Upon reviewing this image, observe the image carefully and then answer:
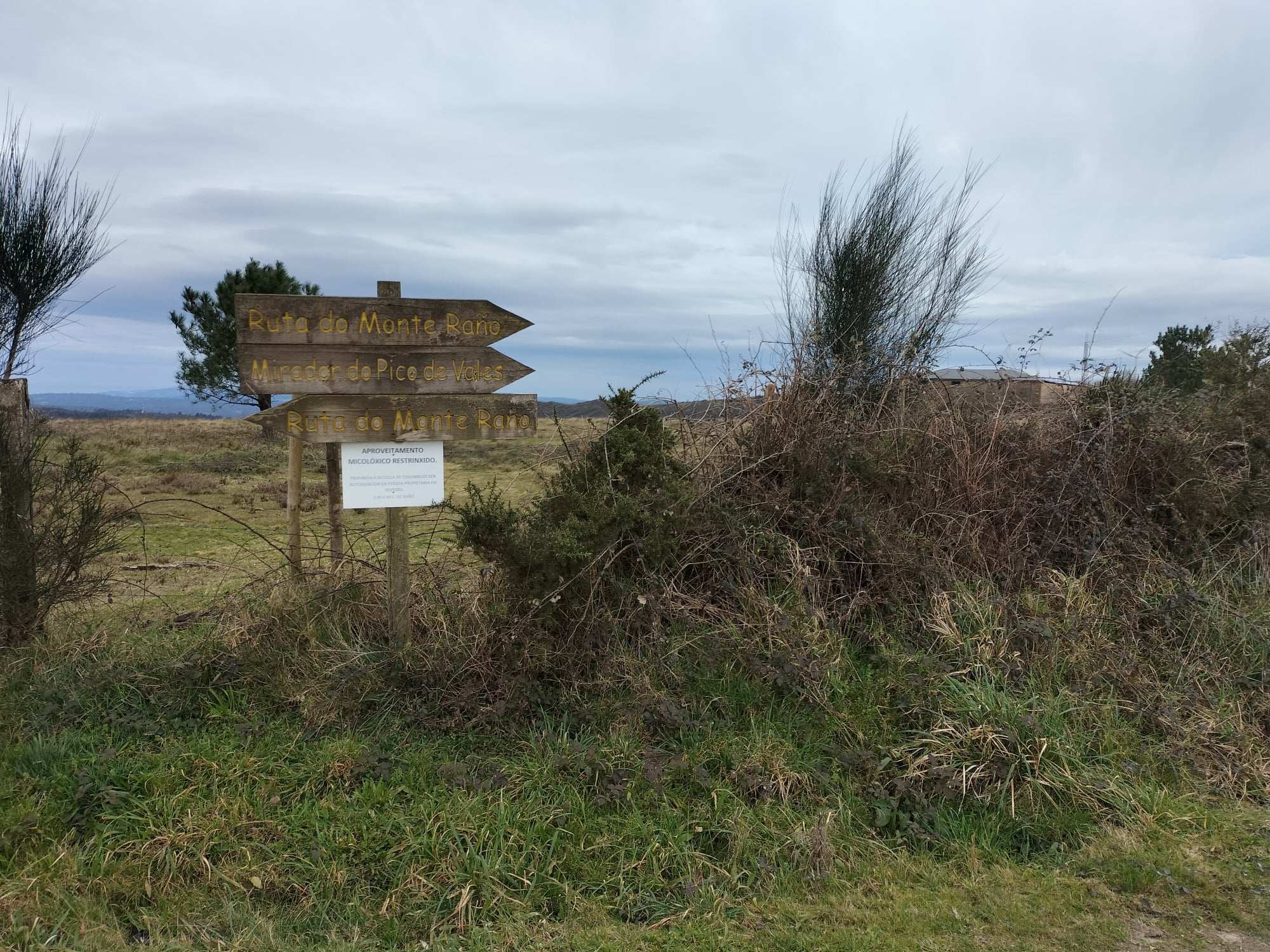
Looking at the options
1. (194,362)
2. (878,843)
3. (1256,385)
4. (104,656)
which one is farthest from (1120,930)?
(194,362)

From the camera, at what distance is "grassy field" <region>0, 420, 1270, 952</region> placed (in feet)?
9.98

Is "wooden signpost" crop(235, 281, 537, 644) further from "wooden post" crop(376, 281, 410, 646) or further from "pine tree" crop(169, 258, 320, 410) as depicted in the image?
"pine tree" crop(169, 258, 320, 410)

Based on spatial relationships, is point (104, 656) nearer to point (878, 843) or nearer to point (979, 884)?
point (878, 843)

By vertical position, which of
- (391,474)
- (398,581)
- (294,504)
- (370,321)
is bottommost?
(398,581)

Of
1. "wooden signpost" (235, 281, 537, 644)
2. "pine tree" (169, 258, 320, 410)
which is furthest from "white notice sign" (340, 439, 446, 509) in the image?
"pine tree" (169, 258, 320, 410)

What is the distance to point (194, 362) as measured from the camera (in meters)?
20.5

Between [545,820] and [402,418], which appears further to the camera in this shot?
[402,418]

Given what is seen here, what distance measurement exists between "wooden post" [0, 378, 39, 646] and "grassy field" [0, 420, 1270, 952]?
0.20m

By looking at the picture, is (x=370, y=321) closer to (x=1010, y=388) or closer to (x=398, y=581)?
(x=398, y=581)

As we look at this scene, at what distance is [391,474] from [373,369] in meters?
0.64

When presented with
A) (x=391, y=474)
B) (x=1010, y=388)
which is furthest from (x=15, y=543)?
(x=1010, y=388)

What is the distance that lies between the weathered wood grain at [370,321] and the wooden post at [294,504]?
77 centimetres

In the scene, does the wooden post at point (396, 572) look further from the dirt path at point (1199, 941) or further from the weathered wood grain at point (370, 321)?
the dirt path at point (1199, 941)

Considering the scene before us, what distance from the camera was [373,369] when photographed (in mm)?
4688
